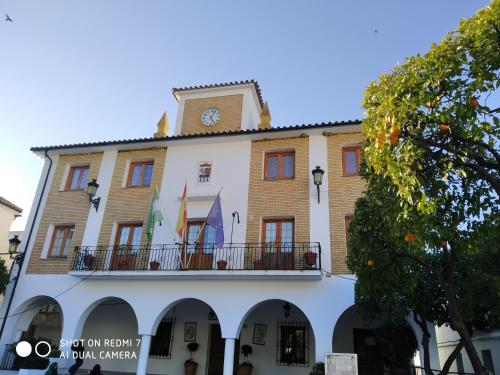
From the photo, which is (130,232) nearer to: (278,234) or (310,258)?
(278,234)

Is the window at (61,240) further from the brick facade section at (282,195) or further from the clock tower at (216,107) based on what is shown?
the brick facade section at (282,195)

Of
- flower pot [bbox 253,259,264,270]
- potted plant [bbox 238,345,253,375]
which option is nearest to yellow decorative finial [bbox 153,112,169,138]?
flower pot [bbox 253,259,264,270]

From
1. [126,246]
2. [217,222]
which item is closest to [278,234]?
[217,222]

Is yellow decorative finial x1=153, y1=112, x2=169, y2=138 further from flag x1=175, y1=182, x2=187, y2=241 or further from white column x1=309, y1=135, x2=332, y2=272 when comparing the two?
white column x1=309, y1=135, x2=332, y2=272

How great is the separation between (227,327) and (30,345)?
6.31 metres

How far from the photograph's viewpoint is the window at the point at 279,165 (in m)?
13.3

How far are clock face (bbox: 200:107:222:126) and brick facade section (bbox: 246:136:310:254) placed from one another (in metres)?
4.00

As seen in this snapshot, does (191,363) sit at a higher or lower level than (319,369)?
lower

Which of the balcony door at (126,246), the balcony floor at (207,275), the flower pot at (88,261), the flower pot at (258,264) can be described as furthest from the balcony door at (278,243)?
the flower pot at (88,261)

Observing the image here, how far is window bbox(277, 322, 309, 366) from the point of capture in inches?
478

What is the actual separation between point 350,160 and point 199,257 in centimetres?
597

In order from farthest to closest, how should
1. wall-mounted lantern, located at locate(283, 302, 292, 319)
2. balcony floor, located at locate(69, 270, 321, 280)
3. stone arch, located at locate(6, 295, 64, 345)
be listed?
stone arch, located at locate(6, 295, 64, 345) → wall-mounted lantern, located at locate(283, 302, 292, 319) → balcony floor, located at locate(69, 270, 321, 280)

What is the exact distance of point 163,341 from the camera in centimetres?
1340

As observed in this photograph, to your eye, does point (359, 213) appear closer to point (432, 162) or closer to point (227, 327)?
point (432, 162)
